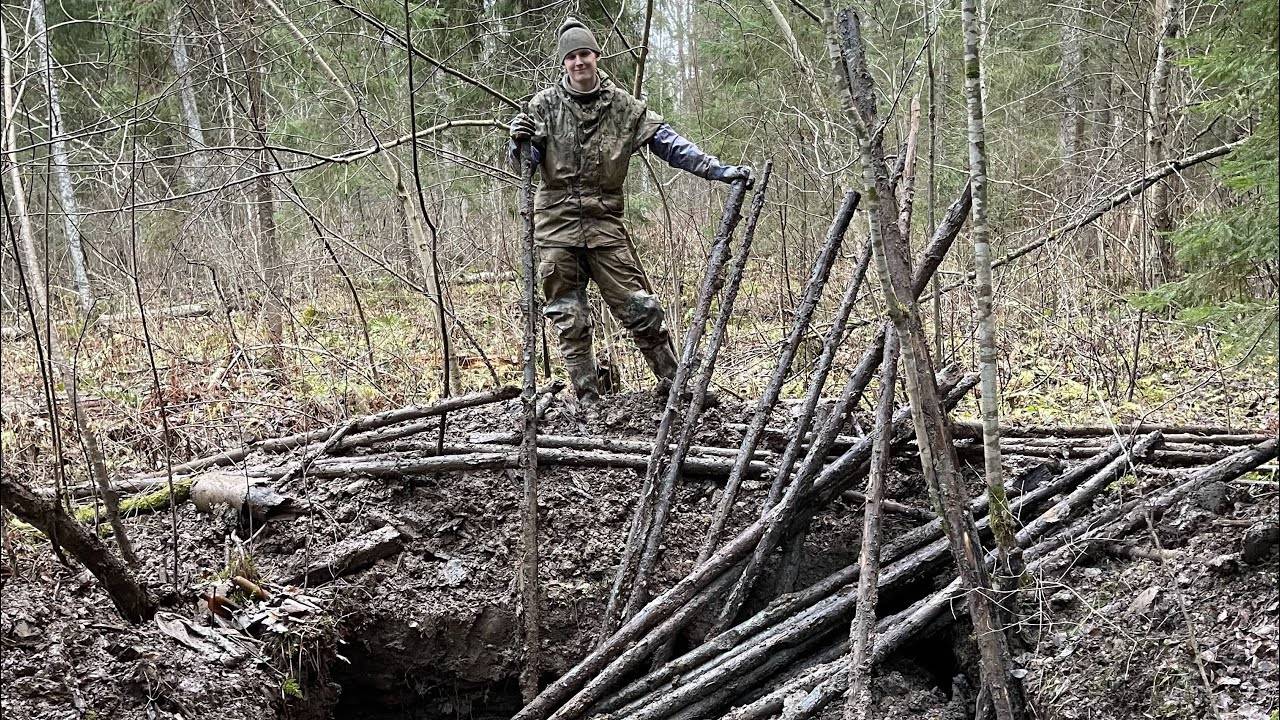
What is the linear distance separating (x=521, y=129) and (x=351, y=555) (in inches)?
96.8

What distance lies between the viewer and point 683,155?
5086 mm

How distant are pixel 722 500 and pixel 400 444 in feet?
6.70

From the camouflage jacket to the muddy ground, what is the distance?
3.59 feet

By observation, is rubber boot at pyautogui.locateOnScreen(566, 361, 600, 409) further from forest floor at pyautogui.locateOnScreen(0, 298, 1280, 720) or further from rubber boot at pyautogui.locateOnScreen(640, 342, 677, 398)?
rubber boot at pyautogui.locateOnScreen(640, 342, 677, 398)

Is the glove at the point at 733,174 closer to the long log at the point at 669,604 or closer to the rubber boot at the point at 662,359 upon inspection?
the rubber boot at the point at 662,359

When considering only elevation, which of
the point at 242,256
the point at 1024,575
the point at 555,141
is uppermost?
the point at 555,141

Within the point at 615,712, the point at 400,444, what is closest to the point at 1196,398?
the point at 615,712

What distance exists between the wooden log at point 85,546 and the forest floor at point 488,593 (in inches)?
4.2

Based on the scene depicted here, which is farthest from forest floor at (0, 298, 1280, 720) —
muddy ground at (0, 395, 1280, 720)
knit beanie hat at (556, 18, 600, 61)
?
knit beanie hat at (556, 18, 600, 61)

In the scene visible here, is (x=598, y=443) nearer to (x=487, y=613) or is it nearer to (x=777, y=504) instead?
(x=487, y=613)

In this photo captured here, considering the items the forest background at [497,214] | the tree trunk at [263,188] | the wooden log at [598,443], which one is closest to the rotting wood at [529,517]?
the forest background at [497,214]

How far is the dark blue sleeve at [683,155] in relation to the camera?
496 cm

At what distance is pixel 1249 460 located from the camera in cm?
370

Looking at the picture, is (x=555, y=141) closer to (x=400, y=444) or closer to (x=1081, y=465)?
(x=400, y=444)
